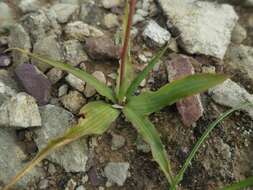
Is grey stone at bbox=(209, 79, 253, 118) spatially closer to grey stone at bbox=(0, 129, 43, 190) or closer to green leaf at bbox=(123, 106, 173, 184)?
green leaf at bbox=(123, 106, 173, 184)

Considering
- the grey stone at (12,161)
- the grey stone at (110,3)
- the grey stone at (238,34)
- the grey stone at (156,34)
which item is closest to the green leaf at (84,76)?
the grey stone at (12,161)

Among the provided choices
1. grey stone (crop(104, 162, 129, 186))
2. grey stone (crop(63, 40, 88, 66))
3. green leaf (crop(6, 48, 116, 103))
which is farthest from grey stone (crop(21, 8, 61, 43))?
grey stone (crop(104, 162, 129, 186))

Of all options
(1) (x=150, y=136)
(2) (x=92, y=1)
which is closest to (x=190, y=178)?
(1) (x=150, y=136)

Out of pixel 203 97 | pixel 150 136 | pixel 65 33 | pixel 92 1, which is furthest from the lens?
pixel 92 1

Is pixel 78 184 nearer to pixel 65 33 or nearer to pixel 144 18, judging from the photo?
pixel 65 33

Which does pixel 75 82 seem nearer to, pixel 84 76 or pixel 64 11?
pixel 84 76

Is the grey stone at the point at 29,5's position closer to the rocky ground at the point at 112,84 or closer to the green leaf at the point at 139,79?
the rocky ground at the point at 112,84

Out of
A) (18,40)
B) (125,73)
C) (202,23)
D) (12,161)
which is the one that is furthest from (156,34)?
(12,161)

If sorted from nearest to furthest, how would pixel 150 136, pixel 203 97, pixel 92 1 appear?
pixel 150 136 → pixel 203 97 → pixel 92 1
